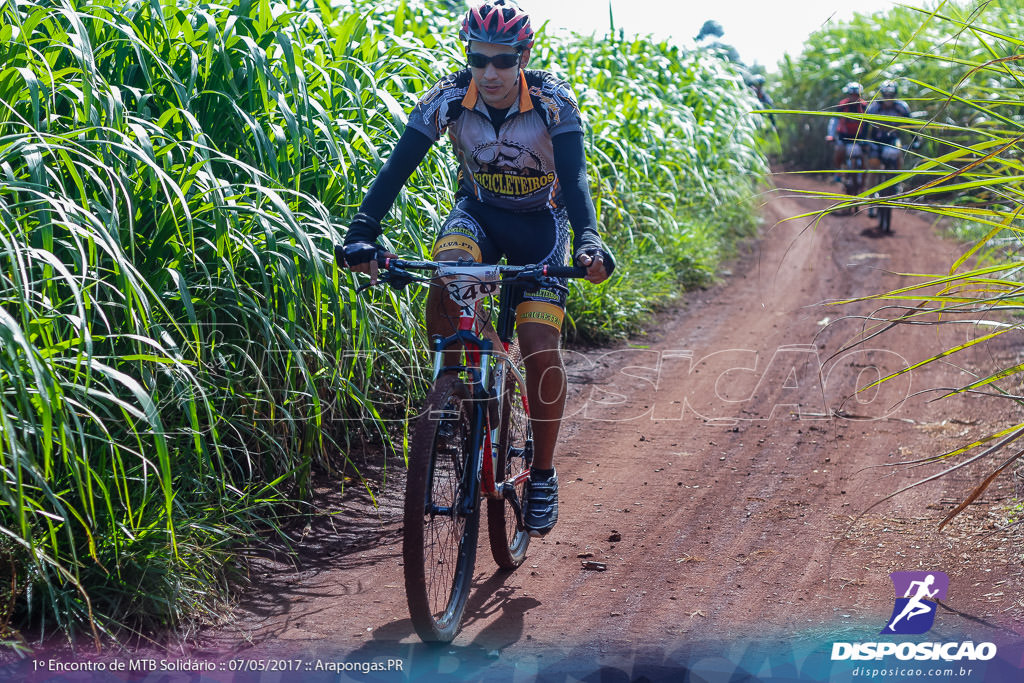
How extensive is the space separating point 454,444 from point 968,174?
190 centimetres

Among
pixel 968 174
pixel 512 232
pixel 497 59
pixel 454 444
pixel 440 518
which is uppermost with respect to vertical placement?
pixel 497 59

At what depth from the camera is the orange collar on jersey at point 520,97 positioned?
344cm

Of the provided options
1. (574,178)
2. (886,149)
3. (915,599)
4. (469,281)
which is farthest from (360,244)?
(886,149)

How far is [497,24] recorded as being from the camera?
322 centimetres

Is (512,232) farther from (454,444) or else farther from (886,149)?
(886,149)

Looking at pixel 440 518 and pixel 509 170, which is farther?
pixel 509 170

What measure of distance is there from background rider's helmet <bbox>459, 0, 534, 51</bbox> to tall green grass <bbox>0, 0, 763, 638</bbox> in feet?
3.15

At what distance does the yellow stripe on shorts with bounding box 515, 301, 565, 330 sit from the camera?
11.0ft

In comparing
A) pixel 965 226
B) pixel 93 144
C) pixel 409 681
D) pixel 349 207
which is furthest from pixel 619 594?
pixel 965 226

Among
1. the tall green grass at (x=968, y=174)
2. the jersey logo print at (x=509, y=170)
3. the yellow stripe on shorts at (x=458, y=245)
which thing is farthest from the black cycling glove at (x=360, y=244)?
the tall green grass at (x=968, y=174)

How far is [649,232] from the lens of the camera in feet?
29.8

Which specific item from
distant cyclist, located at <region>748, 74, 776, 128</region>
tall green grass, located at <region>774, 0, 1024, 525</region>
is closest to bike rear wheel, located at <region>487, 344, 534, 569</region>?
tall green grass, located at <region>774, 0, 1024, 525</region>

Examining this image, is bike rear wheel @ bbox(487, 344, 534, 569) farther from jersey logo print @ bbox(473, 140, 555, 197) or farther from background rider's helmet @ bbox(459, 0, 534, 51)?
background rider's helmet @ bbox(459, 0, 534, 51)

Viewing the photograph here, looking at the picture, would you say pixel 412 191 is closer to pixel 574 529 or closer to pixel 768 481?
pixel 574 529
